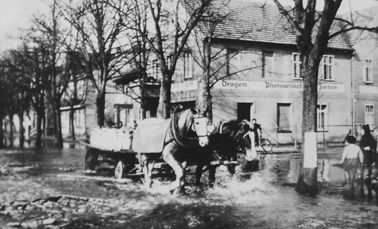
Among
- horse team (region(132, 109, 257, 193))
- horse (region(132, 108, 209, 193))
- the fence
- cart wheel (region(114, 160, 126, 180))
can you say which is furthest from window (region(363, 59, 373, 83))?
horse (region(132, 108, 209, 193))

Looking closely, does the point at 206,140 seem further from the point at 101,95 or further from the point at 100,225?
the point at 101,95

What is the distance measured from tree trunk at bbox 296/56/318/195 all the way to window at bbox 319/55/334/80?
58.6 feet

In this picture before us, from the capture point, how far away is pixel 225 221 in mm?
7270

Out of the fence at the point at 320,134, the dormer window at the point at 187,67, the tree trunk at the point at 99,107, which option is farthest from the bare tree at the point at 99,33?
the fence at the point at 320,134

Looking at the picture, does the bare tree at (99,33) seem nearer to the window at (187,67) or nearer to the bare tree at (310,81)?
the window at (187,67)

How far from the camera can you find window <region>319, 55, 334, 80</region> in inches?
1088

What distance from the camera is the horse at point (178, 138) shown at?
977cm

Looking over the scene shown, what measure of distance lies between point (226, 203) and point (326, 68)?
21.6 m

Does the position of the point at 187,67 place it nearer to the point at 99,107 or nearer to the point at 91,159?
the point at 99,107

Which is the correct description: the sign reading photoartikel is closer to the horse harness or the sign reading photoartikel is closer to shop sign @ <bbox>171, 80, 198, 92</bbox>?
shop sign @ <bbox>171, 80, 198, 92</bbox>

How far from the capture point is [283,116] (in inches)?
1077

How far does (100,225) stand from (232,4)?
23414 millimetres

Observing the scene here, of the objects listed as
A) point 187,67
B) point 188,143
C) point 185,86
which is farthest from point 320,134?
point 188,143

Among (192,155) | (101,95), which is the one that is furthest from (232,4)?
(192,155)
